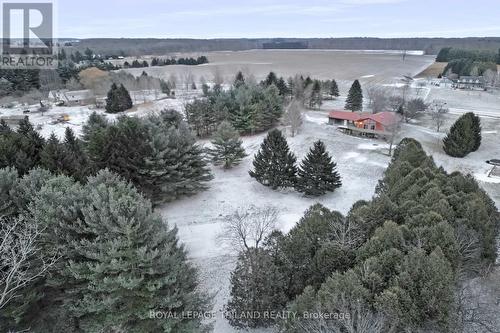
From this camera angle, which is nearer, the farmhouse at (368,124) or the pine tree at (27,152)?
the pine tree at (27,152)

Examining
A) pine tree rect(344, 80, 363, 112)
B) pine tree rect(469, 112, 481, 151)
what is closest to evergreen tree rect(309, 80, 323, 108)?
pine tree rect(344, 80, 363, 112)

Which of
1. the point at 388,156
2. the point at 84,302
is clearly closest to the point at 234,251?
the point at 84,302

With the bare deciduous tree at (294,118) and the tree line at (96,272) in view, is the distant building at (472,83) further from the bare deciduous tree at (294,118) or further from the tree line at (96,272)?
the tree line at (96,272)

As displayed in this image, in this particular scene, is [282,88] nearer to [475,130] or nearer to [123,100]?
[123,100]

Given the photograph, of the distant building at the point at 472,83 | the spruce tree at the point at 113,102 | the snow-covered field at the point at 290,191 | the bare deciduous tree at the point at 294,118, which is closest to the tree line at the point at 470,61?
the distant building at the point at 472,83

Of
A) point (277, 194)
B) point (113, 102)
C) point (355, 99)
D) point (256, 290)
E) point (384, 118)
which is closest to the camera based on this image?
point (256, 290)

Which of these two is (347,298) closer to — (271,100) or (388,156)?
(388,156)

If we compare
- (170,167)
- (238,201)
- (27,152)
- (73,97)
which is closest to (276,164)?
(238,201)
